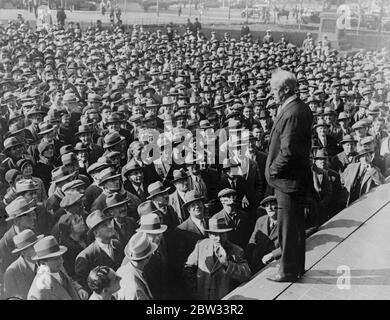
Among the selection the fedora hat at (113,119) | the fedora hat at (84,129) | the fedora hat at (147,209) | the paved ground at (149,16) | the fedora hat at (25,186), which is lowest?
the fedora hat at (147,209)

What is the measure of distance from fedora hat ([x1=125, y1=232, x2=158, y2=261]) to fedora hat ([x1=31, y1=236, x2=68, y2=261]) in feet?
2.01

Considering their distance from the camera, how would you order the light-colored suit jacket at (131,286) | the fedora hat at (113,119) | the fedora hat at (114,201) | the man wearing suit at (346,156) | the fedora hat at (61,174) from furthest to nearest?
the fedora hat at (113,119)
the man wearing suit at (346,156)
the fedora hat at (61,174)
the fedora hat at (114,201)
the light-colored suit jacket at (131,286)

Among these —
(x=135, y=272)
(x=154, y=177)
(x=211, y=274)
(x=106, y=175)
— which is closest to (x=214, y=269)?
(x=211, y=274)

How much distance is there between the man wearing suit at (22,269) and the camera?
15.4 feet

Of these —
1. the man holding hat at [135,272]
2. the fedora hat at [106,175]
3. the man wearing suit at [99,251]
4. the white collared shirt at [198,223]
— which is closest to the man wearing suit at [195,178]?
the white collared shirt at [198,223]

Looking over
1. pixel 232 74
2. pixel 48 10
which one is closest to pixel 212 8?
pixel 48 10

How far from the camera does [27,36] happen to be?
780 inches

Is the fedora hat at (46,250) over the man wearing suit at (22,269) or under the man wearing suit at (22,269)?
over

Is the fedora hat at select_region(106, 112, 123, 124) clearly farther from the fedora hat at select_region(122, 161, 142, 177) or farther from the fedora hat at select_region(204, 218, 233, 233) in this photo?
the fedora hat at select_region(204, 218, 233, 233)

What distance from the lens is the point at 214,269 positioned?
495cm

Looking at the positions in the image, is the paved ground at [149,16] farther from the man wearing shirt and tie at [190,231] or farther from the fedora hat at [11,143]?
the man wearing shirt and tie at [190,231]

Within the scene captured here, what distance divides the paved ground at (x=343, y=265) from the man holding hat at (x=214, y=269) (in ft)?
1.14

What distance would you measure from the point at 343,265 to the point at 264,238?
1241 mm
